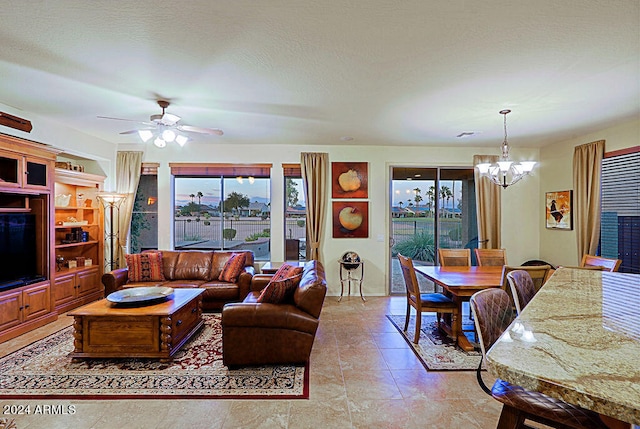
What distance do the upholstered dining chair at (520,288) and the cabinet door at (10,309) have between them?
5028mm

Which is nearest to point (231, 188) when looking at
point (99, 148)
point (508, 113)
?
point (99, 148)

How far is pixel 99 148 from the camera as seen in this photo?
521 cm

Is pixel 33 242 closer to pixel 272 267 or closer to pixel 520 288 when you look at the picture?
pixel 272 267

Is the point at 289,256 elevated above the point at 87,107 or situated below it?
below

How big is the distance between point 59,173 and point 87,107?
1.49 m

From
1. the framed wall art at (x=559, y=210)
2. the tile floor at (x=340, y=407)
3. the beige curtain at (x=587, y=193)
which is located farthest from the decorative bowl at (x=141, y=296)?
the framed wall art at (x=559, y=210)

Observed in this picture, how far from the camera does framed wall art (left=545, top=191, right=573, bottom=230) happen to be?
17.0 ft

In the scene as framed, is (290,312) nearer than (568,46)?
No

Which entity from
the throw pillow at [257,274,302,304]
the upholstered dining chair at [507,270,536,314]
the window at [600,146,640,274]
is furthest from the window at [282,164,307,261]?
the window at [600,146,640,274]

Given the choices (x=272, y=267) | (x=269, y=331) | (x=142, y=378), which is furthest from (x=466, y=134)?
(x=142, y=378)

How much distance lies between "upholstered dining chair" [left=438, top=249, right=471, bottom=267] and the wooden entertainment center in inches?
209

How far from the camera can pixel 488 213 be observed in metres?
5.70

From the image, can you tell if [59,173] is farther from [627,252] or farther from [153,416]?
[627,252]

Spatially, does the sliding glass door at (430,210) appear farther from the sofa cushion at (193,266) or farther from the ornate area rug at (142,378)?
the ornate area rug at (142,378)
